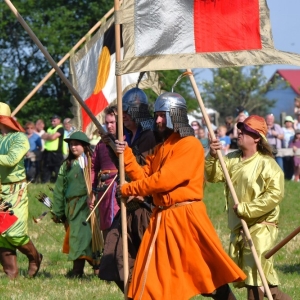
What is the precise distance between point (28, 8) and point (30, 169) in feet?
64.4

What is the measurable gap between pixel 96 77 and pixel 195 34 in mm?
2649

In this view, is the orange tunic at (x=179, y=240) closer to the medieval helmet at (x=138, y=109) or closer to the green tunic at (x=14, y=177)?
the medieval helmet at (x=138, y=109)

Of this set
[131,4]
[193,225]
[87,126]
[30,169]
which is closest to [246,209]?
[193,225]

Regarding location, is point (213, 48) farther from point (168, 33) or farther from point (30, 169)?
point (30, 169)

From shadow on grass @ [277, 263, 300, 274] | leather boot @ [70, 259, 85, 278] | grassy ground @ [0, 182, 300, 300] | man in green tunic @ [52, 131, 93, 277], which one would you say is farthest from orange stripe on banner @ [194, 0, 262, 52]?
shadow on grass @ [277, 263, 300, 274]

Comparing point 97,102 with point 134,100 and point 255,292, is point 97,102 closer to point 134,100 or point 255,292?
point 134,100

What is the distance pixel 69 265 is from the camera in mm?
11945

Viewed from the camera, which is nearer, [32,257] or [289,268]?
[32,257]

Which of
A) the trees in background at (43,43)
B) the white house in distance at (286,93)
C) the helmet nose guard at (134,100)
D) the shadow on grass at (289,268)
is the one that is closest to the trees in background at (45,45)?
the trees in background at (43,43)

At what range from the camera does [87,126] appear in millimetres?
10422

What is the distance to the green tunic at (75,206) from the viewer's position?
35.6 feet

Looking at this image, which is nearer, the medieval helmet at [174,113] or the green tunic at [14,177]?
the medieval helmet at [174,113]

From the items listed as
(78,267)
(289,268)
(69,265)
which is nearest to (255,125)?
(78,267)

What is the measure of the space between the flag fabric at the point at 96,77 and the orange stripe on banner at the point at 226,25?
2314mm
